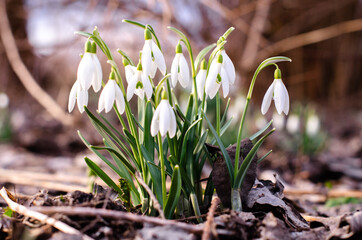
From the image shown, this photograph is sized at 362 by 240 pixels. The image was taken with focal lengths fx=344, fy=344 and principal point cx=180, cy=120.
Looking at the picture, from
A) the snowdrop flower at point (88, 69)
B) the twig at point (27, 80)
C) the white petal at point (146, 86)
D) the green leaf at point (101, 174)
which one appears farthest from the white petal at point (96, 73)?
the twig at point (27, 80)

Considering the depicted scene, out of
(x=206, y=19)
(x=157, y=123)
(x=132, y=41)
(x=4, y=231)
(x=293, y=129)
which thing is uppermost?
(x=206, y=19)

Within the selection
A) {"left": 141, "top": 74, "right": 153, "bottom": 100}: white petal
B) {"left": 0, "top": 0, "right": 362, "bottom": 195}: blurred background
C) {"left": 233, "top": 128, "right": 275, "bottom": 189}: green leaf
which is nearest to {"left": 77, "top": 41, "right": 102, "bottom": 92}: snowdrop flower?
{"left": 141, "top": 74, "right": 153, "bottom": 100}: white petal

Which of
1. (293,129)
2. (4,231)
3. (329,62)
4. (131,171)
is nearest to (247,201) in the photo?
(131,171)

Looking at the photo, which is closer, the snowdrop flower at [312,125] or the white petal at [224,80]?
the white petal at [224,80]

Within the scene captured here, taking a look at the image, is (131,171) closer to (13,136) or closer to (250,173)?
(250,173)

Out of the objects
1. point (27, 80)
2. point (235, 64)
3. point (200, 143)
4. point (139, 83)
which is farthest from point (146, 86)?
point (235, 64)

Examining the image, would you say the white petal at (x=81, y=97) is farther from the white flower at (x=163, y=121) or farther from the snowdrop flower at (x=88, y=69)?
the white flower at (x=163, y=121)
